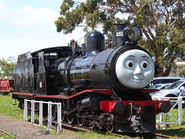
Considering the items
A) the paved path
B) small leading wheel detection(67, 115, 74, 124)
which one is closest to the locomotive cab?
small leading wheel detection(67, 115, 74, 124)

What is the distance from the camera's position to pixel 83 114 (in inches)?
612

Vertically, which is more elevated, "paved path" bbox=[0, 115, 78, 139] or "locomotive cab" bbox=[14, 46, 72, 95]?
"locomotive cab" bbox=[14, 46, 72, 95]

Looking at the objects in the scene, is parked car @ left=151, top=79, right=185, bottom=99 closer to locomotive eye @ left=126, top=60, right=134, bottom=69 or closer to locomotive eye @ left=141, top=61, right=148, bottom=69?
locomotive eye @ left=141, top=61, right=148, bottom=69

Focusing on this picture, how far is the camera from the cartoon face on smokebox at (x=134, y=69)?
44.4 feet

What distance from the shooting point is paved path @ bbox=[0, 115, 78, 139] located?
13.9 metres

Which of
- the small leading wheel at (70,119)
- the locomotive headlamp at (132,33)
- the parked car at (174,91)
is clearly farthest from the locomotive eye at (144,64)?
the parked car at (174,91)

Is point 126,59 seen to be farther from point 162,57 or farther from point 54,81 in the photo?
point 162,57

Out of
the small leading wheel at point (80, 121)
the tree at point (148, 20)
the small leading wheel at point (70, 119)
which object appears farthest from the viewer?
the tree at point (148, 20)

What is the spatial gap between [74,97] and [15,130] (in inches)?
94.4

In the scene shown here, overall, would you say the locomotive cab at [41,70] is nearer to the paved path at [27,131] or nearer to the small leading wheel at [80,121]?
the paved path at [27,131]

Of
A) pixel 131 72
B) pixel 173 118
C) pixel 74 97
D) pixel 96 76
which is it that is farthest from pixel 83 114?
pixel 173 118

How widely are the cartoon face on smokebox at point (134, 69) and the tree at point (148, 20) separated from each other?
80.9 feet

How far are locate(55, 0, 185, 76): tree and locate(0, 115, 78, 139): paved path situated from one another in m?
22.0

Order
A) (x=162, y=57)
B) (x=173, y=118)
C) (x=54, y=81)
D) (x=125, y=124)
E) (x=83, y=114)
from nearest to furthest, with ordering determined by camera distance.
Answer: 1. (x=125, y=124)
2. (x=83, y=114)
3. (x=173, y=118)
4. (x=54, y=81)
5. (x=162, y=57)
